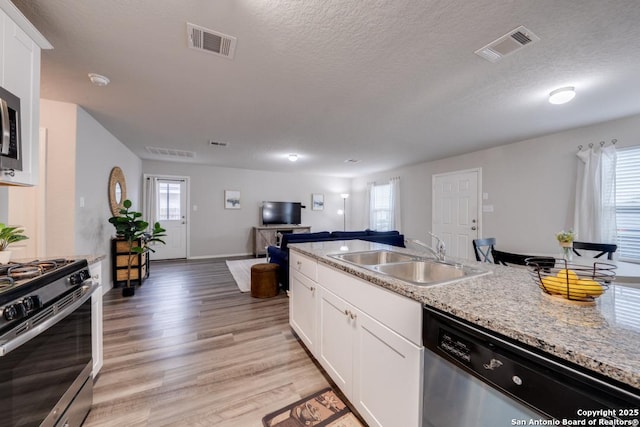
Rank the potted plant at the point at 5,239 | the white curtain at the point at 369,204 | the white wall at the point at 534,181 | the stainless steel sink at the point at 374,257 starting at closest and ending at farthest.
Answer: the potted plant at the point at 5,239 → the stainless steel sink at the point at 374,257 → the white wall at the point at 534,181 → the white curtain at the point at 369,204

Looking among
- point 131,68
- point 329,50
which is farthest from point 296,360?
point 131,68

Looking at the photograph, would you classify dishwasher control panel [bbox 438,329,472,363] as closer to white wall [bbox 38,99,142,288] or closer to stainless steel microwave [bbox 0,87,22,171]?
stainless steel microwave [bbox 0,87,22,171]

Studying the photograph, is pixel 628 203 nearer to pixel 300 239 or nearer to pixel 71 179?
pixel 300 239

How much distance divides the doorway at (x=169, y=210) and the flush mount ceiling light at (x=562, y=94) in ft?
22.2

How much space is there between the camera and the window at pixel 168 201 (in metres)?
6.02

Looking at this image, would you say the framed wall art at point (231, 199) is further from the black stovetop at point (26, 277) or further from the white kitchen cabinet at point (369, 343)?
the black stovetop at point (26, 277)

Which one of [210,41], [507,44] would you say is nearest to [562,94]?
[507,44]

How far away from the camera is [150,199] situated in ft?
19.4

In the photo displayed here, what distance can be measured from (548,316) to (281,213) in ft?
21.5

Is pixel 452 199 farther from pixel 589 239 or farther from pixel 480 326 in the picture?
pixel 480 326

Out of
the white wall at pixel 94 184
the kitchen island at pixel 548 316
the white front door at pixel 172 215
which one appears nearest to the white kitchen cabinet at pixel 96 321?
the white wall at pixel 94 184

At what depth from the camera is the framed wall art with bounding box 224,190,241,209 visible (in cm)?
661

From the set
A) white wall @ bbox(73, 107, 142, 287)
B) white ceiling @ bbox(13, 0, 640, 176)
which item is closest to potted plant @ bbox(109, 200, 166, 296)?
white wall @ bbox(73, 107, 142, 287)

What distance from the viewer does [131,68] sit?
6.79ft
